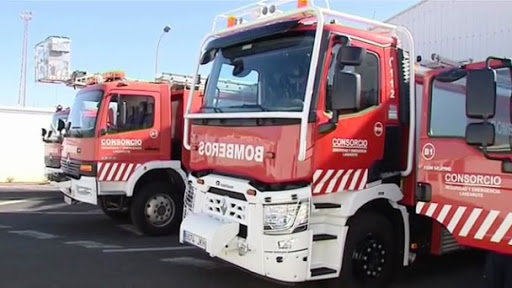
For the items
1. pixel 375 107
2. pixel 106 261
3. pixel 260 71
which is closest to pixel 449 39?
pixel 375 107

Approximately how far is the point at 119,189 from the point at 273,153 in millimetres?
4834

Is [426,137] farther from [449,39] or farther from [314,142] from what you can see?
[449,39]

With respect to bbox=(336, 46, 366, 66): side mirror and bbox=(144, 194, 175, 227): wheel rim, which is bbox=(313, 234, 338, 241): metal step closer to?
bbox=(336, 46, 366, 66): side mirror

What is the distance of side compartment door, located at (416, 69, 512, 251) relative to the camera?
182 inches

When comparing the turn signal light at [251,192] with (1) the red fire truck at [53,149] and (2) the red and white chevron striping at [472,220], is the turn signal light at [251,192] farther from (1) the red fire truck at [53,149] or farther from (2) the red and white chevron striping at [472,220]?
(1) the red fire truck at [53,149]

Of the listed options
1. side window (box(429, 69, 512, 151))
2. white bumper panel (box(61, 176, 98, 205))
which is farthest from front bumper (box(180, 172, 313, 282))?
white bumper panel (box(61, 176, 98, 205))

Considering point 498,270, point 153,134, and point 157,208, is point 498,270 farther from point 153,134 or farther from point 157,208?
point 153,134

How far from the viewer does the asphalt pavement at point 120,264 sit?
20.5 ft

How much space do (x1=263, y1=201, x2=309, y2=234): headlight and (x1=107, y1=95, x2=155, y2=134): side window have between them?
15.8 feet

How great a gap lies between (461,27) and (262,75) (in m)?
3.71

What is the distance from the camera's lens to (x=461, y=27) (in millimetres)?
7734

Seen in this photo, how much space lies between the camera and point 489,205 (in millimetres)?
4715

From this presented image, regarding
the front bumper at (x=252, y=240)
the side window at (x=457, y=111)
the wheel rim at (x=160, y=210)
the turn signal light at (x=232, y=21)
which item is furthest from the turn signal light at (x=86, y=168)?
the side window at (x=457, y=111)

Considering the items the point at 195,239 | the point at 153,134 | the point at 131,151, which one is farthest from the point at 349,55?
the point at 131,151
